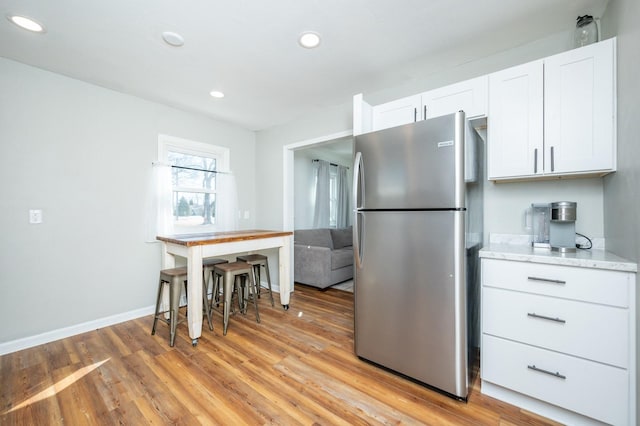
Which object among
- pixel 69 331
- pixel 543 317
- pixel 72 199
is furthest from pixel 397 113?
pixel 69 331

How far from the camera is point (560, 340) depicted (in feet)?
4.74

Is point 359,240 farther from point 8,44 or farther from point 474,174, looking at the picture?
point 8,44

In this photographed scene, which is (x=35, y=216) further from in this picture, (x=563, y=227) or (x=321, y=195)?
(x=321, y=195)

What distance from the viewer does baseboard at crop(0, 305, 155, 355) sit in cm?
224

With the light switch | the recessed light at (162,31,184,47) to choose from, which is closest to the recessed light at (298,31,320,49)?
the recessed light at (162,31,184,47)

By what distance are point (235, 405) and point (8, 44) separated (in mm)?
3107

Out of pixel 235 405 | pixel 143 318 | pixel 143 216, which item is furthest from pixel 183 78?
pixel 235 405

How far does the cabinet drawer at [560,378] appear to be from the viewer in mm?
1313

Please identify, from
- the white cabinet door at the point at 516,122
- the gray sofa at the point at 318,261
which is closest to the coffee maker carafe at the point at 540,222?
the white cabinet door at the point at 516,122

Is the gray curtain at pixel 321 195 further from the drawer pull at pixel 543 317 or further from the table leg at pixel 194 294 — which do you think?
the drawer pull at pixel 543 317

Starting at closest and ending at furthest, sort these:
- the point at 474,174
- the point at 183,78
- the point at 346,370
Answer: the point at 474,174 < the point at 346,370 < the point at 183,78

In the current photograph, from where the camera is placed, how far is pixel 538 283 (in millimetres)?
1505

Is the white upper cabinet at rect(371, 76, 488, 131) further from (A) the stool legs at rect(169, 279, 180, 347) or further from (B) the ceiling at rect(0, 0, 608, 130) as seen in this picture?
(A) the stool legs at rect(169, 279, 180, 347)

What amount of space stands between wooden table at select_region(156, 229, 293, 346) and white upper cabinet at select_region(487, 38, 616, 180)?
2252 millimetres
